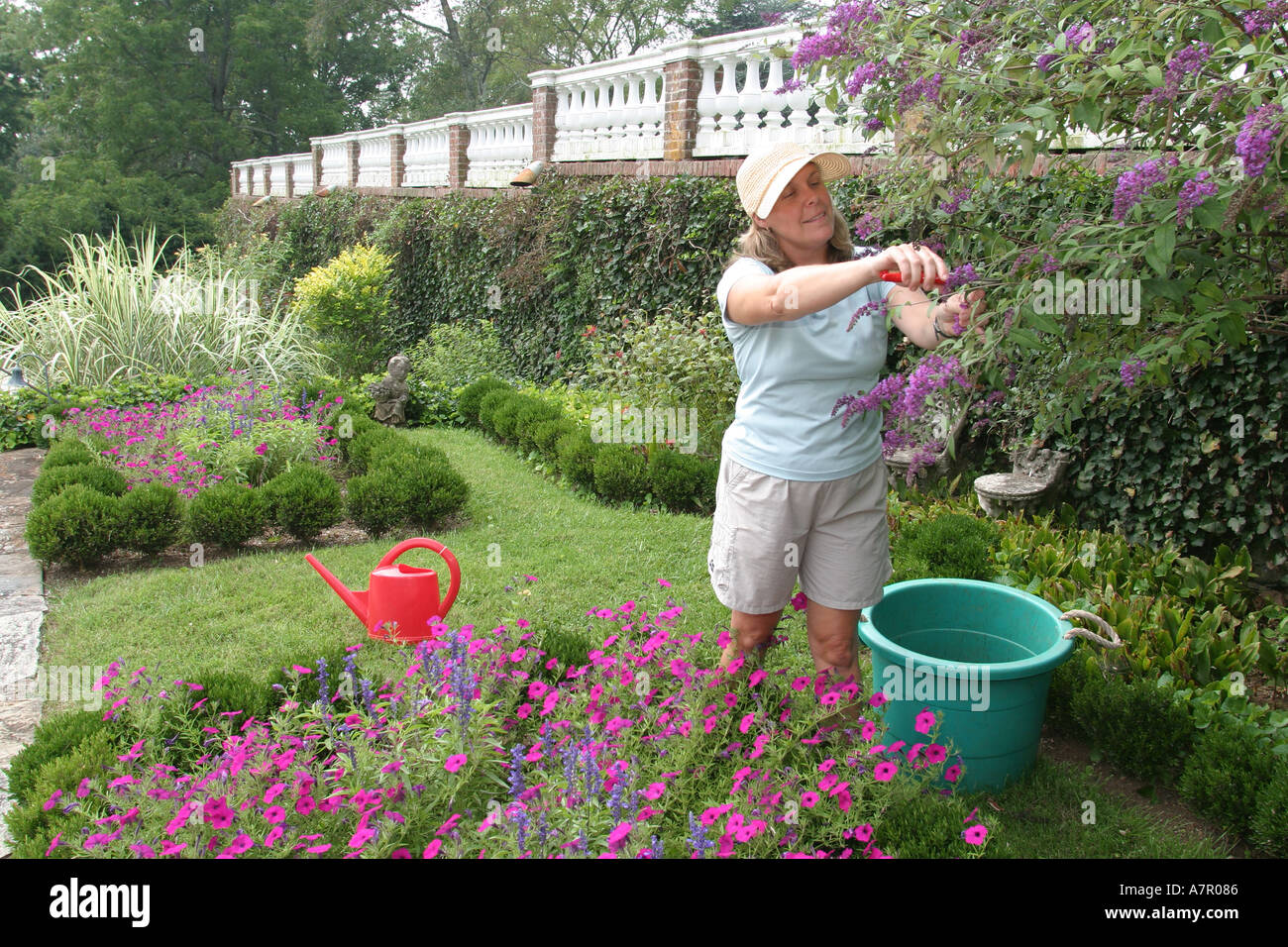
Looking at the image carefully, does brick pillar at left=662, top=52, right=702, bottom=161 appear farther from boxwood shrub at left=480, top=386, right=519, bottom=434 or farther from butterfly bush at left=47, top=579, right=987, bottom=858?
butterfly bush at left=47, top=579, right=987, bottom=858

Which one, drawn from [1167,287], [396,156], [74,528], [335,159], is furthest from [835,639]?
[335,159]

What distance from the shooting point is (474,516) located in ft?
18.7

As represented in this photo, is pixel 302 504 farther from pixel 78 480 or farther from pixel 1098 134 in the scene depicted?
pixel 1098 134

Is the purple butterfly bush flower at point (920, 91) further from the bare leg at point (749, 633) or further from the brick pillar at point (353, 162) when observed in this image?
the brick pillar at point (353, 162)

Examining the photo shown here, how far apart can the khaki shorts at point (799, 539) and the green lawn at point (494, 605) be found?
586 mm

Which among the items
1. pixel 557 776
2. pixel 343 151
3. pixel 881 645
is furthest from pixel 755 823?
pixel 343 151

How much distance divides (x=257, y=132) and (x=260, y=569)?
33155 millimetres

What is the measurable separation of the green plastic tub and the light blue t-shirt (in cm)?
61

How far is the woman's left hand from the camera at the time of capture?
6.50 feet

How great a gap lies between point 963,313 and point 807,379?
44cm

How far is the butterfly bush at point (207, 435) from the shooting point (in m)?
5.79

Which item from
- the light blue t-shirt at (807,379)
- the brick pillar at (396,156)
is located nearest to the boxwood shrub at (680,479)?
the light blue t-shirt at (807,379)

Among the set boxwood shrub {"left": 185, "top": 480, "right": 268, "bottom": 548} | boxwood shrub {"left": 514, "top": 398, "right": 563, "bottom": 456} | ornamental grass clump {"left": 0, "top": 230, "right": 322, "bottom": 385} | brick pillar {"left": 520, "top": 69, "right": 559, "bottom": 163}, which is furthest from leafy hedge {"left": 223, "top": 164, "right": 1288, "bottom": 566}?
boxwood shrub {"left": 185, "top": 480, "right": 268, "bottom": 548}
